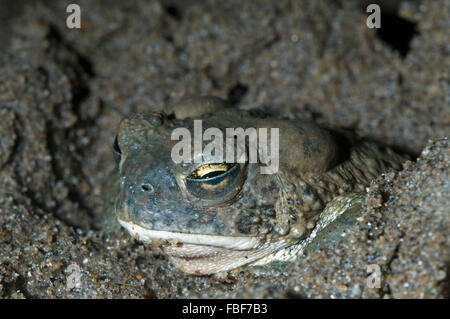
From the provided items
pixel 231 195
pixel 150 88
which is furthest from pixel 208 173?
pixel 150 88

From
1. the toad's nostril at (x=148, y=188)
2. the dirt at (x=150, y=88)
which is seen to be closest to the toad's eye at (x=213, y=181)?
the toad's nostril at (x=148, y=188)

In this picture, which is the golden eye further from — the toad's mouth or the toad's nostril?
the toad's mouth

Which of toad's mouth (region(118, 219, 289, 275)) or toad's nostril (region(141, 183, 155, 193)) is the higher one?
toad's nostril (region(141, 183, 155, 193))

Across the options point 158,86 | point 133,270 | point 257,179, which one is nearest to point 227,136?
point 257,179

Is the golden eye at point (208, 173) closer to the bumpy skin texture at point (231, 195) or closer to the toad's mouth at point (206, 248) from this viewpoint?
the bumpy skin texture at point (231, 195)

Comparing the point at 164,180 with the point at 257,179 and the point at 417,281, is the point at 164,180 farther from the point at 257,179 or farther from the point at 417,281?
the point at 417,281

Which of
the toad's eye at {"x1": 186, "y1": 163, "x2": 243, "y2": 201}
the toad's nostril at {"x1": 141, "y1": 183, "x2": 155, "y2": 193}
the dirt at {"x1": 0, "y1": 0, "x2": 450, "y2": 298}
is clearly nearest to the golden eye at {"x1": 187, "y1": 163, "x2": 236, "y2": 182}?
the toad's eye at {"x1": 186, "y1": 163, "x2": 243, "y2": 201}
